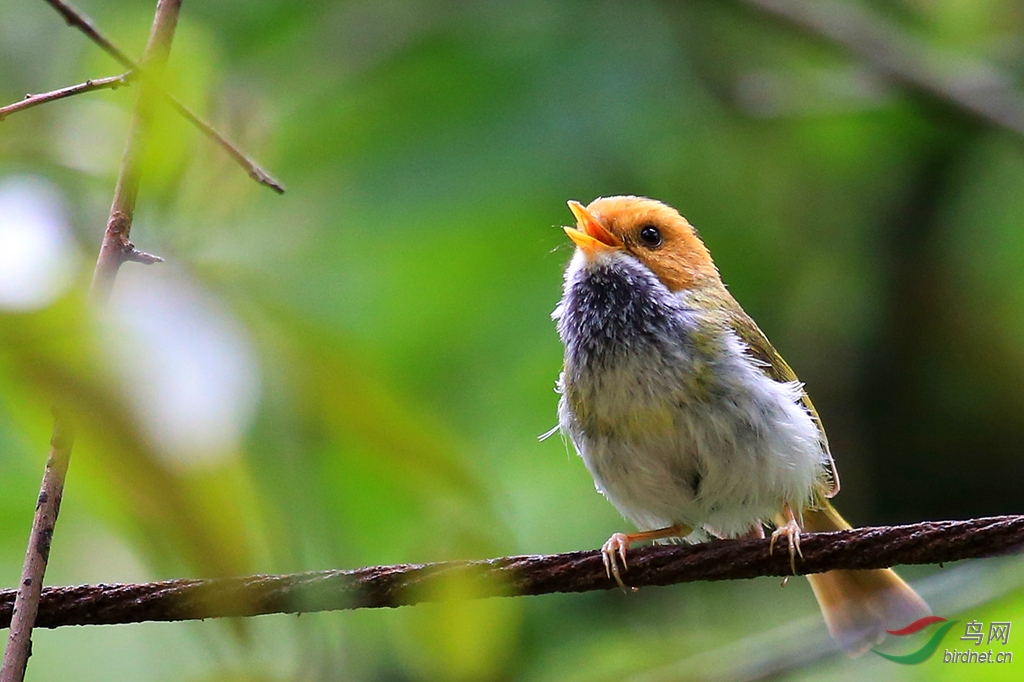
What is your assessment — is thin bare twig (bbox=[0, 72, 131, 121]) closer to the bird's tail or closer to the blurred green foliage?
the blurred green foliage

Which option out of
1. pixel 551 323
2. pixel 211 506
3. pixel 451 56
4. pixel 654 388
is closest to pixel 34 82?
pixel 451 56

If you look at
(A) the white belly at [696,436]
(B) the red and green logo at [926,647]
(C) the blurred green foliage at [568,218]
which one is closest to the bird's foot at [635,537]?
(A) the white belly at [696,436]

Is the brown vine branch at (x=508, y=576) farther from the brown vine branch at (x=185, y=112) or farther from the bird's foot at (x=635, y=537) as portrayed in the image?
the bird's foot at (x=635, y=537)

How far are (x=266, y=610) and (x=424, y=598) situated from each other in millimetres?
171

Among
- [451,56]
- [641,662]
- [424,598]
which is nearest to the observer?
[424,598]

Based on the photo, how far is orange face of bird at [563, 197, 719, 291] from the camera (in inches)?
137

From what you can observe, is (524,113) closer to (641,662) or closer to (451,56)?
(451,56)

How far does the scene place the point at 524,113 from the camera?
518 cm

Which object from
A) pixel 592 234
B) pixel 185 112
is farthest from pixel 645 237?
pixel 185 112

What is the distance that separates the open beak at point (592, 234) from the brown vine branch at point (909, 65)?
69.5 inches

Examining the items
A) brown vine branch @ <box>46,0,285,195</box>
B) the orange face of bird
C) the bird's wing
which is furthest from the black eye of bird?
brown vine branch @ <box>46,0,285,195</box>

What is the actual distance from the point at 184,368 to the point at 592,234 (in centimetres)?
274

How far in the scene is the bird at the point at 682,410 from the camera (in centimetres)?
307

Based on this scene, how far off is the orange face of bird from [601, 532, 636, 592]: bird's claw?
31.7 inches
